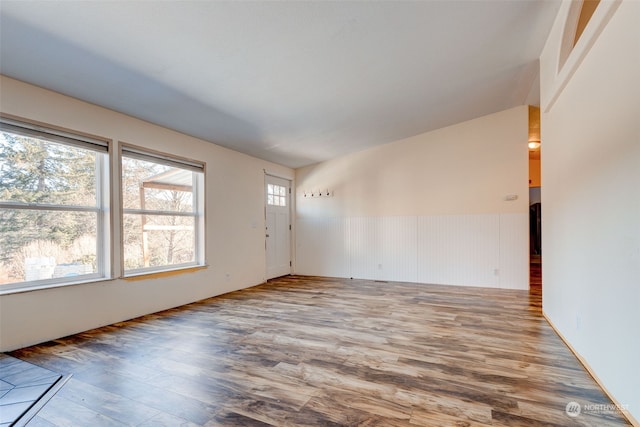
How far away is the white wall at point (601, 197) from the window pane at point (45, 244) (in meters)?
4.58

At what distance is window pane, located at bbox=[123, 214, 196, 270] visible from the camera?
3627 millimetres

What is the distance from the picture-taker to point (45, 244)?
2906mm

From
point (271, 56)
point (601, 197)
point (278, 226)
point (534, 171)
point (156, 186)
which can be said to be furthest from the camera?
point (534, 171)

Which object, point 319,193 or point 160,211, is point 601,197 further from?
point 319,193

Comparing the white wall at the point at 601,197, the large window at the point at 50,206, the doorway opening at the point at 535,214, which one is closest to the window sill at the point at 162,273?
the large window at the point at 50,206

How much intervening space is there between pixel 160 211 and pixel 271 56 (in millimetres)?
2575

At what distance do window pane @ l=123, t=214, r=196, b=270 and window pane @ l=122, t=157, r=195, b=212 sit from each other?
15 cm

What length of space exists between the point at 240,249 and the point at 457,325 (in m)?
3.59

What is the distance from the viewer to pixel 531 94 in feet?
14.9
